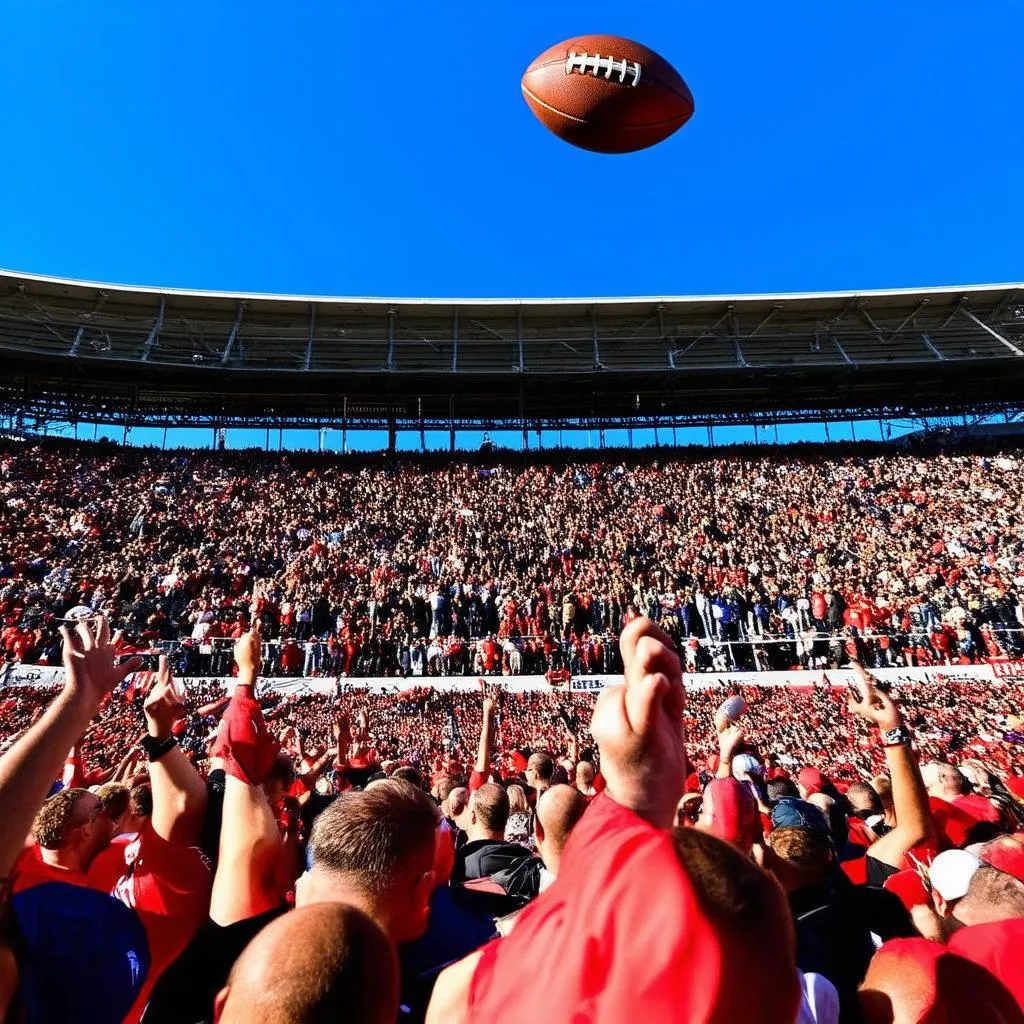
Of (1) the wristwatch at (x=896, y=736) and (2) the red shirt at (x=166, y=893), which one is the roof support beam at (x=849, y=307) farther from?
(2) the red shirt at (x=166, y=893)

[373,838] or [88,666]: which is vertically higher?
[88,666]

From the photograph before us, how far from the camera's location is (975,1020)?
5.04 feet

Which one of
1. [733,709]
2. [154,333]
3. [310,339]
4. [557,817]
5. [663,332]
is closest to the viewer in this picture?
[557,817]

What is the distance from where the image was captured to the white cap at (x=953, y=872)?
2.40m

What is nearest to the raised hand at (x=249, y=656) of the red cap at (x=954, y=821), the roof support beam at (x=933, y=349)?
the red cap at (x=954, y=821)

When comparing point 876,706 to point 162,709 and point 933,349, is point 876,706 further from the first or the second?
point 933,349

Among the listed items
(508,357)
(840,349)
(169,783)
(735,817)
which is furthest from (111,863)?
(840,349)

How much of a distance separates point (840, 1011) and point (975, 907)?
53 cm

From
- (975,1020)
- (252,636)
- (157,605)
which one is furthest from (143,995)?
(157,605)

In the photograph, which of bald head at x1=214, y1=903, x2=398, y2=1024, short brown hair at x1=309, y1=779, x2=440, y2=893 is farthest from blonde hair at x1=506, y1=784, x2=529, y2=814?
bald head at x1=214, y1=903, x2=398, y2=1024

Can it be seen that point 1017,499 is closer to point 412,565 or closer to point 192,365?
point 412,565

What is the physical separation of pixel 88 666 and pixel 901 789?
2.83m

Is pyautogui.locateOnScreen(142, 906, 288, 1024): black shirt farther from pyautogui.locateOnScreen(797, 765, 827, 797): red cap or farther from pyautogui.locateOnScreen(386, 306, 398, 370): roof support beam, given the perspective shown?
pyautogui.locateOnScreen(386, 306, 398, 370): roof support beam

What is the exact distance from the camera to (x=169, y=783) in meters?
2.43
